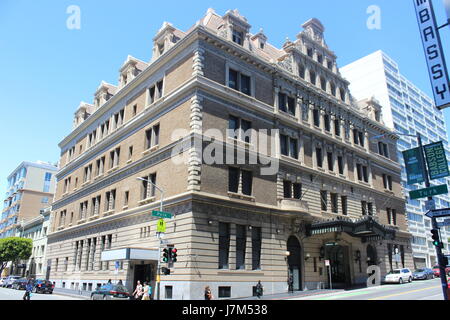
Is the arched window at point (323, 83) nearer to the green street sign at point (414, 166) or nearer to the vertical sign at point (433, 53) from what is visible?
the vertical sign at point (433, 53)

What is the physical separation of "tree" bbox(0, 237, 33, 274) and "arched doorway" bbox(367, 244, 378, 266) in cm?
6542

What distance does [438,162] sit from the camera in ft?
64.6

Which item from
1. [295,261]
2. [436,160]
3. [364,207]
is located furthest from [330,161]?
[436,160]

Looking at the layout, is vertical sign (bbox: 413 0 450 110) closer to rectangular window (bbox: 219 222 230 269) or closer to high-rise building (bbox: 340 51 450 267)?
rectangular window (bbox: 219 222 230 269)

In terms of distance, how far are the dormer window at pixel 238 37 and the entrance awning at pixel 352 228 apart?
19529 mm

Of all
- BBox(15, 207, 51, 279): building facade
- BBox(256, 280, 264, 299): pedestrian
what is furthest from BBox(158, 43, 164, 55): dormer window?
BBox(15, 207, 51, 279): building facade

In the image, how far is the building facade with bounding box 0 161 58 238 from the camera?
308 feet

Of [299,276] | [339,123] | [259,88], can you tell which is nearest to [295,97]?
[259,88]

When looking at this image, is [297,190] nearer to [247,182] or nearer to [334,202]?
[334,202]

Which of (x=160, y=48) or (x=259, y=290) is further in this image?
(x=160, y=48)

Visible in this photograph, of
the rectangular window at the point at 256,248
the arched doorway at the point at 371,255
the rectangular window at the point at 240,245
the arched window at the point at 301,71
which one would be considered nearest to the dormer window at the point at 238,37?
the arched window at the point at 301,71

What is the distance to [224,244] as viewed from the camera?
28.6m

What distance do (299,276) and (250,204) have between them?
9.72 metres

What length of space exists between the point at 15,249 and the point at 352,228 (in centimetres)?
6665
